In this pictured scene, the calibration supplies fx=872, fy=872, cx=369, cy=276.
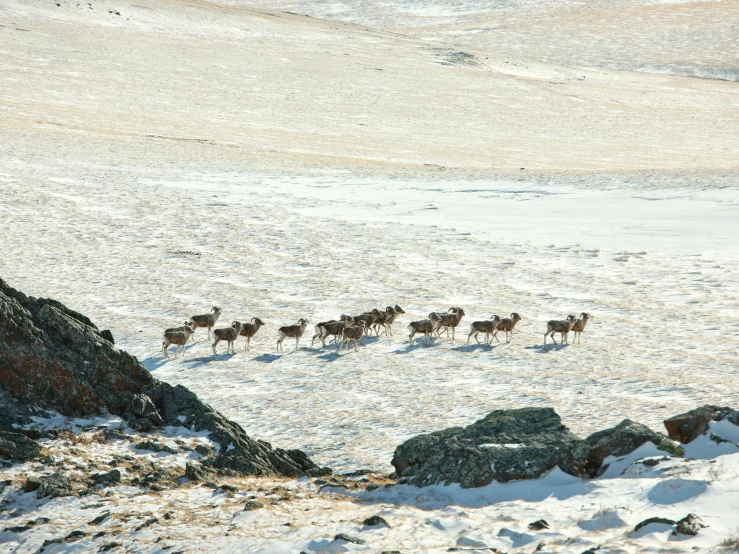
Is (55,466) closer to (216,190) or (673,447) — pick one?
(673,447)

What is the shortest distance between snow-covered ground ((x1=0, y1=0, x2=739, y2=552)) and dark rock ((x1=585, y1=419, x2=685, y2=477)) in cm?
41

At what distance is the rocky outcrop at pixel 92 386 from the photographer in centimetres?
1102

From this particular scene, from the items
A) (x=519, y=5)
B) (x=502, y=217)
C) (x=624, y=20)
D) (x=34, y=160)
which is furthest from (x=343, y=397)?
(x=519, y=5)

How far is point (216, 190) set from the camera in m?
32.6

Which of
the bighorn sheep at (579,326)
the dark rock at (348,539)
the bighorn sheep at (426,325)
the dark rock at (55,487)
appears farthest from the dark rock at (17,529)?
the bighorn sheep at (579,326)

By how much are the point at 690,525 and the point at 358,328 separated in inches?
381

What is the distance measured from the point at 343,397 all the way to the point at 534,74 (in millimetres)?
70868

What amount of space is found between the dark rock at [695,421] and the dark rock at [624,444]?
1.70 ft

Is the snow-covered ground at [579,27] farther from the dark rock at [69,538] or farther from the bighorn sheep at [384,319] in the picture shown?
the dark rock at [69,538]

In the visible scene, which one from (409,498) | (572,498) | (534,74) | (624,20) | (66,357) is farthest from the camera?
(624,20)

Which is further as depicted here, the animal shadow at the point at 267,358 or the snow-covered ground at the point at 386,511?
the animal shadow at the point at 267,358

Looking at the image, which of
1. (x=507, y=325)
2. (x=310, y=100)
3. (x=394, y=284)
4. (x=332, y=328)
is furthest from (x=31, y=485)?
(x=310, y=100)

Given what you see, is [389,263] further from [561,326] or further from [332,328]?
[561,326]

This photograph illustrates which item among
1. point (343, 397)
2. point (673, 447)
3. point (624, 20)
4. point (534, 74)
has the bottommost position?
point (343, 397)
